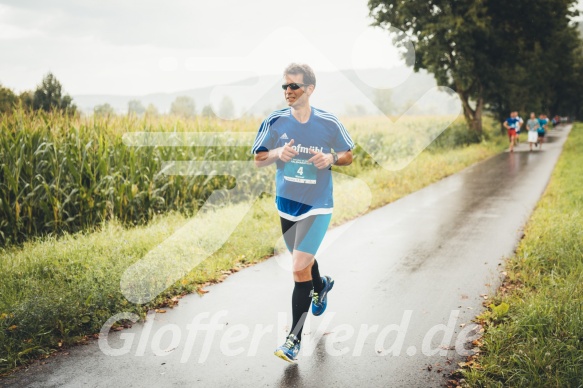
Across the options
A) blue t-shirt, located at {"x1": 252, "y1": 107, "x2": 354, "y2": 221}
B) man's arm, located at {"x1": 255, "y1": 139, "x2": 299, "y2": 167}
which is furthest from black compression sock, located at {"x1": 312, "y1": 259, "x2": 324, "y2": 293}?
man's arm, located at {"x1": 255, "y1": 139, "x2": 299, "y2": 167}

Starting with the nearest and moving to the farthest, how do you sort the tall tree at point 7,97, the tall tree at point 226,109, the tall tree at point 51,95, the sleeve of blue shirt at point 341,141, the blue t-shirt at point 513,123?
the sleeve of blue shirt at point 341,141 → the tall tree at point 7,97 → the tall tree at point 51,95 → the tall tree at point 226,109 → the blue t-shirt at point 513,123

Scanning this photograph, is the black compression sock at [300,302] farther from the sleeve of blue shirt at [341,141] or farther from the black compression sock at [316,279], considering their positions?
the sleeve of blue shirt at [341,141]

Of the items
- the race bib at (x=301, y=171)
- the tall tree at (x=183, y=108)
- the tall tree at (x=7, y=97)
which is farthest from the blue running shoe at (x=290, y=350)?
the tall tree at (x=183, y=108)

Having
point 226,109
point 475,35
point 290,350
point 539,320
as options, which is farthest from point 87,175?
point 475,35

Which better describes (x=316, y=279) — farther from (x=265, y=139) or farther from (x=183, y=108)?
(x=183, y=108)

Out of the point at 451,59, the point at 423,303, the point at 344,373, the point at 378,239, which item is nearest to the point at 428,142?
the point at 451,59

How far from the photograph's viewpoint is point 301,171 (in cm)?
375

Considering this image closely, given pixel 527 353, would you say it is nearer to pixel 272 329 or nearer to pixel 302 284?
pixel 302 284

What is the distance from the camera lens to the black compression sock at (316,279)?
14.1 feet

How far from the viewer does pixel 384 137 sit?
61.3 ft

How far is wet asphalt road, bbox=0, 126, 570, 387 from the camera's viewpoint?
3494mm

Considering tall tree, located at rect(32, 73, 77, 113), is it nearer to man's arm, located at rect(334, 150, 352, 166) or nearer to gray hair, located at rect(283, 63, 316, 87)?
gray hair, located at rect(283, 63, 316, 87)

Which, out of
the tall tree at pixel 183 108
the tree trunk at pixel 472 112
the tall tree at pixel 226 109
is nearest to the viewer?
the tall tree at pixel 226 109

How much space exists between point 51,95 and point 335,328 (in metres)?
8.75
